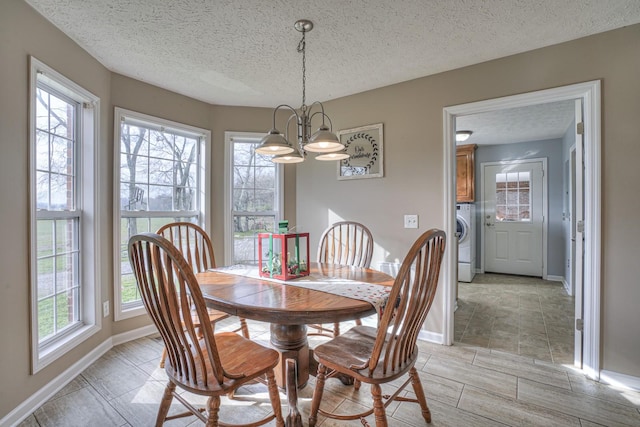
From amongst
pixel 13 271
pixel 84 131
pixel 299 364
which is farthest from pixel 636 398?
pixel 84 131

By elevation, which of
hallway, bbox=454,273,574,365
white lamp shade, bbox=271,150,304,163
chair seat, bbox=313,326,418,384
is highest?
white lamp shade, bbox=271,150,304,163

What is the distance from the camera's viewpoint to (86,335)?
2273 millimetres

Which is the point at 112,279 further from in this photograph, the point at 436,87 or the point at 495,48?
the point at 495,48

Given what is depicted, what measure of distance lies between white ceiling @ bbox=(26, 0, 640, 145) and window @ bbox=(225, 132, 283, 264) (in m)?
0.87

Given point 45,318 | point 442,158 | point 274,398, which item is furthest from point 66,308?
point 442,158

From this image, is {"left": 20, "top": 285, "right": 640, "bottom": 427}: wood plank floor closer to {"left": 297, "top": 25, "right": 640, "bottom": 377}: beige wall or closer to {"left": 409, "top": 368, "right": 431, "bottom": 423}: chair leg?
{"left": 409, "top": 368, "right": 431, "bottom": 423}: chair leg

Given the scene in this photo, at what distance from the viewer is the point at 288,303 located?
1410 millimetres

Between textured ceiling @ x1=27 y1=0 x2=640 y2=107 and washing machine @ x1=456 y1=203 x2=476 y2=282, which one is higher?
textured ceiling @ x1=27 y1=0 x2=640 y2=107

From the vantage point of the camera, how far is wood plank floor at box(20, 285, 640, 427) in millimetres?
1670

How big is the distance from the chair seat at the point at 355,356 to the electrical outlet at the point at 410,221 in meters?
1.30

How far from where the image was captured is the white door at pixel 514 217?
511 centimetres

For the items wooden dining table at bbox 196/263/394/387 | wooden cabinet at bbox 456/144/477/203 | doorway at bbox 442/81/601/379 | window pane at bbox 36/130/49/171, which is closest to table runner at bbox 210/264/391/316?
wooden dining table at bbox 196/263/394/387

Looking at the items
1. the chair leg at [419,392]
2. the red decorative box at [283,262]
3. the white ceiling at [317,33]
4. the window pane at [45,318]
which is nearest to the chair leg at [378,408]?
the chair leg at [419,392]

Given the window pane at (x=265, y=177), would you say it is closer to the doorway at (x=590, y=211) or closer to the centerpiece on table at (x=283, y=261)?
the centerpiece on table at (x=283, y=261)
